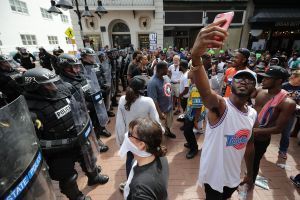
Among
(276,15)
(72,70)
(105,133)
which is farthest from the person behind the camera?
(276,15)

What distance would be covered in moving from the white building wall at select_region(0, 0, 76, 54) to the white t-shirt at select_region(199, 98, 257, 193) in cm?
2089

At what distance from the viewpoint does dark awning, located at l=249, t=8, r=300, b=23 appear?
14.7 m

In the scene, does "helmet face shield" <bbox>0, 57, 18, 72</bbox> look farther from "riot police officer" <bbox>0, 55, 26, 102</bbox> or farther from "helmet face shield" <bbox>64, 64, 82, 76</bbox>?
"helmet face shield" <bbox>64, 64, 82, 76</bbox>

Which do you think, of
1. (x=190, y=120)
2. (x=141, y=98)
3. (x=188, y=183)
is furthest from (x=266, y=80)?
(x=188, y=183)

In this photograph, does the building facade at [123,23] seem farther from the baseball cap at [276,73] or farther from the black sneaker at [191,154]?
the baseball cap at [276,73]

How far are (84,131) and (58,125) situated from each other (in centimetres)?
39

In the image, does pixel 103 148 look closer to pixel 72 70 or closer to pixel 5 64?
pixel 72 70

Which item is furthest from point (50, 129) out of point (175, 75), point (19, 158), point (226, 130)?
point (175, 75)

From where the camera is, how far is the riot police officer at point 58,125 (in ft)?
7.47

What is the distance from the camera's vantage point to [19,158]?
4.21 feet

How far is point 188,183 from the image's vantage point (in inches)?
127

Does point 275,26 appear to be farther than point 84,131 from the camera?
Yes

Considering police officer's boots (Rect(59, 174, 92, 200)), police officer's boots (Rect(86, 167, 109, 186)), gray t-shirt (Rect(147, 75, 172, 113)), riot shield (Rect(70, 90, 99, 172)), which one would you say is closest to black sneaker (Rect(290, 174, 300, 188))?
gray t-shirt (Rect(147, 75, 172, 113))

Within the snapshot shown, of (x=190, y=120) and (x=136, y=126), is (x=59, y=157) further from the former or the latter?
(x=190, y=120)
